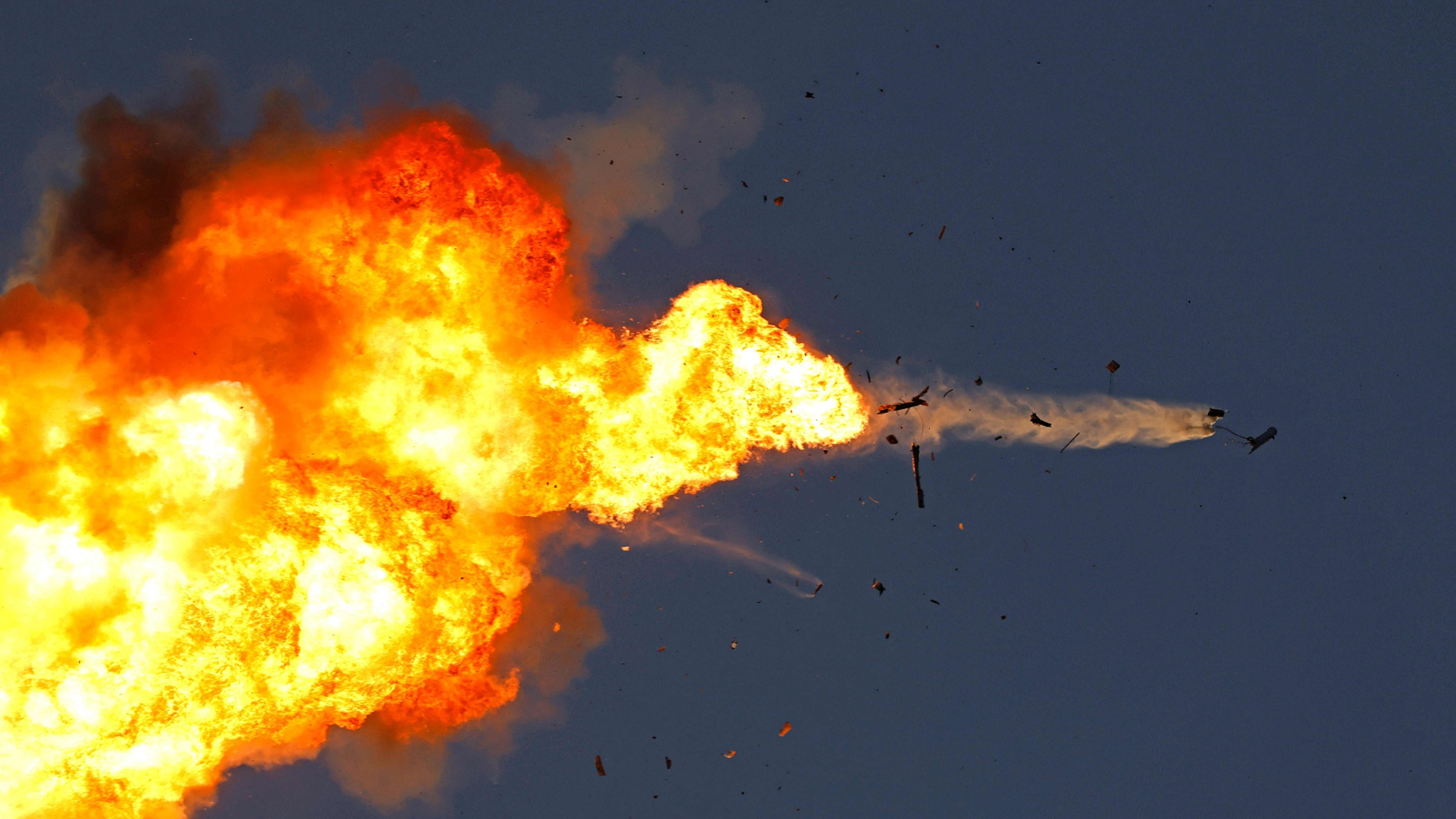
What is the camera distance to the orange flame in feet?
27.8

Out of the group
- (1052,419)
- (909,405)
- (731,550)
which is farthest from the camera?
(1052,419)

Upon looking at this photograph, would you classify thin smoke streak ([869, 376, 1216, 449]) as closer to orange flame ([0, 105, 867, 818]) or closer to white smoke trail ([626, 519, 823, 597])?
orange flame ([0, 105, 867, 818])

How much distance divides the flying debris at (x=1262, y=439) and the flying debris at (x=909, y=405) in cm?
477

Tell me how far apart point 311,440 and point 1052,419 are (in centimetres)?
984

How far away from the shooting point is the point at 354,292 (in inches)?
353

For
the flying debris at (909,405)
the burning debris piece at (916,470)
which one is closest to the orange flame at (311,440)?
the flying debris at (909,405)

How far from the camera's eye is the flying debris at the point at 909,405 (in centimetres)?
948

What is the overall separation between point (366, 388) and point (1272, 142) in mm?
12964

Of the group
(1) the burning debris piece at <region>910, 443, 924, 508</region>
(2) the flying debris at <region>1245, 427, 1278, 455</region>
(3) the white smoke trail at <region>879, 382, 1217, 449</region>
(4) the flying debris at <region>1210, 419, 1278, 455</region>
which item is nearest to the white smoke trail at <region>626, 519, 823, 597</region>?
(1) the burning debris piece at <region>910, 443, 924, 508</region>

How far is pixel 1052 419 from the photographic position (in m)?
9.66

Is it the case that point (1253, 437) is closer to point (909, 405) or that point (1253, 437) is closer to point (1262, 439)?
point (1262, 439)

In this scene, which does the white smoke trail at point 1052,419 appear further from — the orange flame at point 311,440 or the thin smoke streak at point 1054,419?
the orange flame at point 311,440

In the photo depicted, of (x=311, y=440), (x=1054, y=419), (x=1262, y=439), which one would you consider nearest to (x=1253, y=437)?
(x=1262, y=439)

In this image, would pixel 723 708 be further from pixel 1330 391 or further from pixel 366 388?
pixel 1330 391
